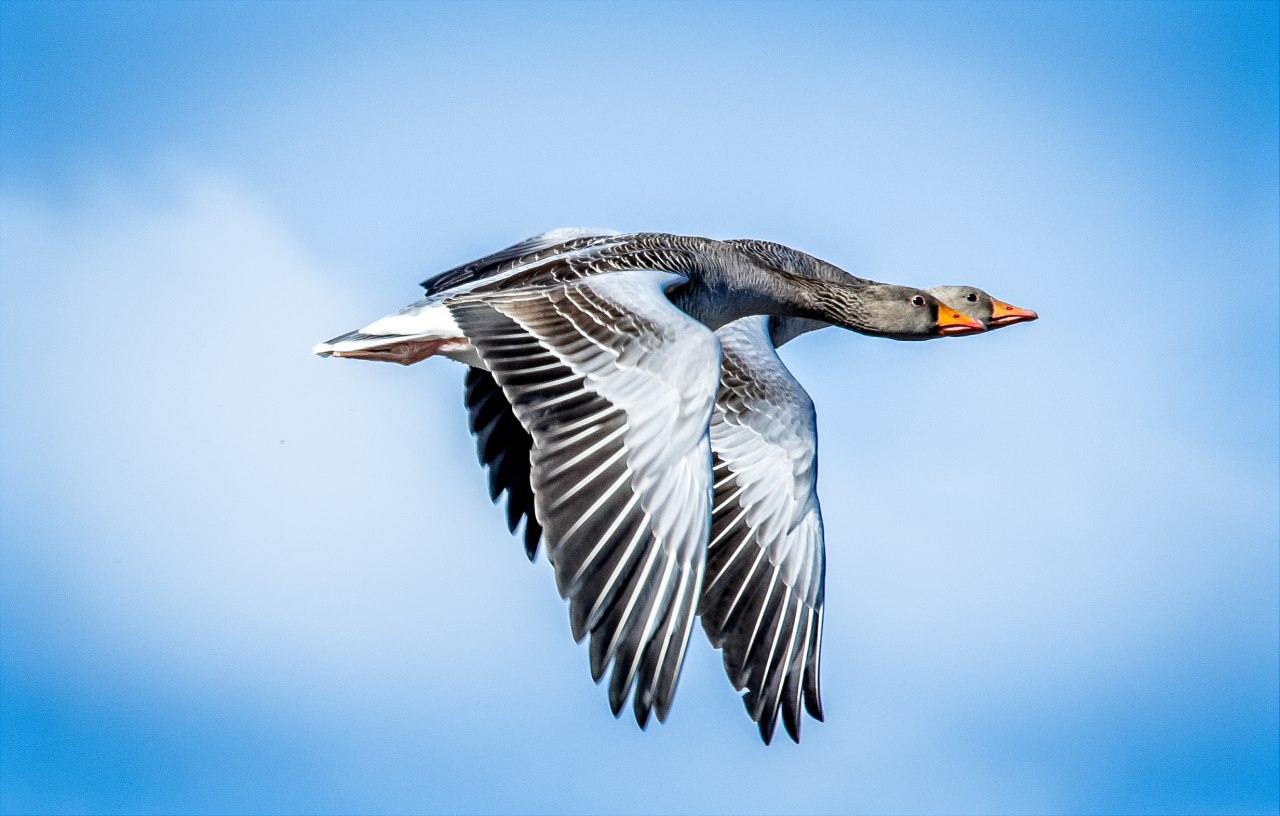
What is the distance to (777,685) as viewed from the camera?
10.8m

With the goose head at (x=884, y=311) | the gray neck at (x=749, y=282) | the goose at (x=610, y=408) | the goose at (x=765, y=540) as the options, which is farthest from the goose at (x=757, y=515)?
the goose at (x=610, y=408)

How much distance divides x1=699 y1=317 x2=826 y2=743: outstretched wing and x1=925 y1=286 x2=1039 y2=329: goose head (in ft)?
A: 5.93

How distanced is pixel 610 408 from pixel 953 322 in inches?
192

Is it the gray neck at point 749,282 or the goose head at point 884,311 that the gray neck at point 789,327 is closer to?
the gray neck at point 749,282

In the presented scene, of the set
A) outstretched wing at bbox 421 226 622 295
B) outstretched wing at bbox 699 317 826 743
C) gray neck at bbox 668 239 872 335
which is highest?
outstretched wing at bbox 421 226 622 295

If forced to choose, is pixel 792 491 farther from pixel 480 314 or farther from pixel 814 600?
pixel 480 314

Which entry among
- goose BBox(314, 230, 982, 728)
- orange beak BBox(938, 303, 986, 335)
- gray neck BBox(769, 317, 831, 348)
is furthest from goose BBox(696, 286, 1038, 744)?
orange beak BBox(938, 303, 986, 335)

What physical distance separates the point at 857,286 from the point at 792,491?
2140 mm

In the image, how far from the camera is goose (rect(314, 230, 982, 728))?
28.4 ft

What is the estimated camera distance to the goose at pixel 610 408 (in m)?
8.65

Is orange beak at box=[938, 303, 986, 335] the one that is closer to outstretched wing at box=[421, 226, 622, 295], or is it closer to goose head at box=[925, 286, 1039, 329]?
goose head at box=[925, 286, 1039, 329]

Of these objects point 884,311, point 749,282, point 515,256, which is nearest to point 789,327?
point 884,311

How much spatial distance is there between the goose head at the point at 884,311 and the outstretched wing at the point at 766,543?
24.5 inches

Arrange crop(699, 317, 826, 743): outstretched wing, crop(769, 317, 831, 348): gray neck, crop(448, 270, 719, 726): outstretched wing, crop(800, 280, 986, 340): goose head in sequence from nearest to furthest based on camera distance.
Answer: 1. crop(448, 270, 719, 726): outstretched wing
2. crop(699, 317, 826, 743): outstretched wing
3. crop(800, 280, 986, 340): goose head
4. crop(769, 317, 831, 348): gray neck
